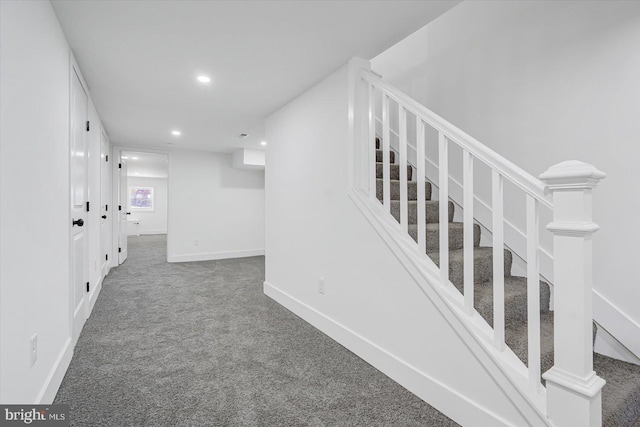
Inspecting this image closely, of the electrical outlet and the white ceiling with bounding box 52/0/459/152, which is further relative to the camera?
the white ceiling with bounding box 52/0/459/152

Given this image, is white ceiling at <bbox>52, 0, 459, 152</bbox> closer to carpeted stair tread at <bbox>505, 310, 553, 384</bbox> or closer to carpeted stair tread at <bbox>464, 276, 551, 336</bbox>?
carpeted stair tread at <bbox>464, 276, 551, 336</bbox>

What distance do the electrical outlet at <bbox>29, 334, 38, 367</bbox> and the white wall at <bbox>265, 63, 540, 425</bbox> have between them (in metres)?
1.80

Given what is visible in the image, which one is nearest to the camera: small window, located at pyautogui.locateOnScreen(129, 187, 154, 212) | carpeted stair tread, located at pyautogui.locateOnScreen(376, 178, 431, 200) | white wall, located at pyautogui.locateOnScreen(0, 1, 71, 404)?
white wall, located at pyautogui.locateOnScreen(0, 1, 71, 404)

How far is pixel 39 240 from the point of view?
59.2 inches

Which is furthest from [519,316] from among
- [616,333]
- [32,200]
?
[32,200]

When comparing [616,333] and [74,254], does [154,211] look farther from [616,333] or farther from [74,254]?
[616,333]

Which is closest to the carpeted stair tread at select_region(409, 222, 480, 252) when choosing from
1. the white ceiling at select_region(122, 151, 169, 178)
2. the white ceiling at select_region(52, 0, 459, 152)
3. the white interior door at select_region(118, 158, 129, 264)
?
the white ceiling at select_region(52, 0, 459, 152)

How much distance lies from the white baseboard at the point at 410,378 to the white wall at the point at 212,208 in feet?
12.8

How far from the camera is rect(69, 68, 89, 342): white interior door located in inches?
88.3

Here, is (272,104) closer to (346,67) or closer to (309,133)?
(309,133)

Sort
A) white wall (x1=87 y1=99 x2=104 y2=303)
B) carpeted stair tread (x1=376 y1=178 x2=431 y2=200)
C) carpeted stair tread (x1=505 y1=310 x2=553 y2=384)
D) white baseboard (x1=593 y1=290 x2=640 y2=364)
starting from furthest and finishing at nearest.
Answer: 1. white wall (x1=87 y1=99 x2=104 y2=303)
2. carpeted stair tread (x1=376 y1=178 x2=431 y2=200)
3. white baseboard (x1=593 y1=290 x2=640 y2=364)
4. carpeted stair tread (x1=505 y1=310 x2=553 y2=384)

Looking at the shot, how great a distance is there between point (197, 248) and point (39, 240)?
4618 millimetres

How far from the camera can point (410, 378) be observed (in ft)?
5.85

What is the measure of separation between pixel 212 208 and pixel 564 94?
5669 mm
